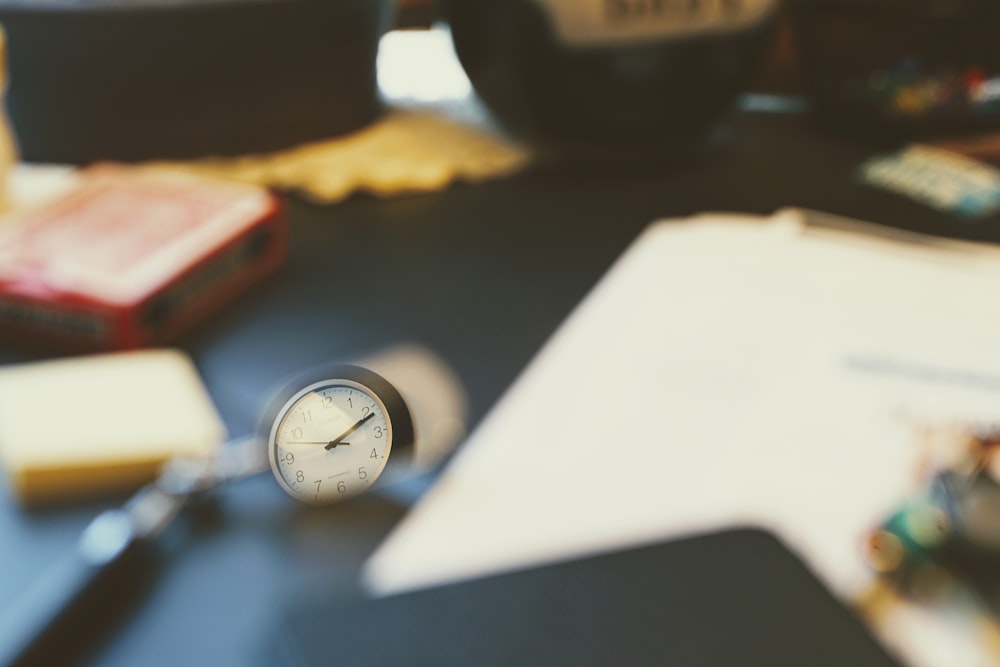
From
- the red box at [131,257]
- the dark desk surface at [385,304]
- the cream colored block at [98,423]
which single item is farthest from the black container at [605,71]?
the cream colored block at [98,423]

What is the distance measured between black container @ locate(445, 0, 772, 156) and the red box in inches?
8.8

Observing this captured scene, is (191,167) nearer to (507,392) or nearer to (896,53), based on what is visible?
(507,392)

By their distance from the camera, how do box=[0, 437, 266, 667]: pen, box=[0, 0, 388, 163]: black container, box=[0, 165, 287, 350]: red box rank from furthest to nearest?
box=[0, 0, 388, 163]: black container → box=[0, 165, 287, 350]: red box → box=[0, 437, 266, 667]: pen

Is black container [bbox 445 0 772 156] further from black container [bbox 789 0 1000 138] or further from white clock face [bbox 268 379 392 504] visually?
white clock face [bbox 268 379 392 504]

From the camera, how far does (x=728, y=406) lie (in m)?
0.44

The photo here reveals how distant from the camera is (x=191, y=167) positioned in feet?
A: 2.26

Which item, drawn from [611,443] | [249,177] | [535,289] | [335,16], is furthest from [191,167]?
[611,443]

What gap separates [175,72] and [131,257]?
220 millimetres

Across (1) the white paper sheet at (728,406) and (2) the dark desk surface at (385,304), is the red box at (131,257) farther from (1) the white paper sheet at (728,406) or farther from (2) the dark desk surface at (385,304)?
(1) the white paper sheet at (728,406)

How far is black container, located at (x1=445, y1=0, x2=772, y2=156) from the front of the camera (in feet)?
2.09

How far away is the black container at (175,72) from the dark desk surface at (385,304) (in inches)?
4.1

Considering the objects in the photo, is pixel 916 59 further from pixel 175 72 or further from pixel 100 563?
pixel 100 563

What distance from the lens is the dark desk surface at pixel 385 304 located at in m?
0.33

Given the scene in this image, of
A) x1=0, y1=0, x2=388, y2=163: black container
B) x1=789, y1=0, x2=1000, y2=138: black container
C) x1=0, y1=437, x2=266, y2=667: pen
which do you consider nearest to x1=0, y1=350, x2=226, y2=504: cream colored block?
x1=0, y1=437, x2=266, y2=667: pen
